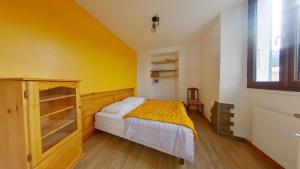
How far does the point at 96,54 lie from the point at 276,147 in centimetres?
321

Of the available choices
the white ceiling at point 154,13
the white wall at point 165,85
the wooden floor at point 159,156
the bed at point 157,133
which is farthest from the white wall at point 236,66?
the white wall at point 165,85

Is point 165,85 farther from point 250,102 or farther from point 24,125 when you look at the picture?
point 24,125

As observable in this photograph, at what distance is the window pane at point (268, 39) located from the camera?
1625 mm

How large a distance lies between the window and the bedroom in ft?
0.04

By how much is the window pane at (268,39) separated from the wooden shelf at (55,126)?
2.85 meters

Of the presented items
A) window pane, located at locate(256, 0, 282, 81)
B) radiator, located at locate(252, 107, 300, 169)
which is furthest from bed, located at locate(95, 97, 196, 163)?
window pane, located at locate(256, 0, 282, 81)

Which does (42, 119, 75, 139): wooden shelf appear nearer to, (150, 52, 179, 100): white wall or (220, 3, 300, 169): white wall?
(220, 3, 300, 169): white wall

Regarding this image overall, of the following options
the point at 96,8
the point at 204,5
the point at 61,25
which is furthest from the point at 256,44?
the point at 61,25

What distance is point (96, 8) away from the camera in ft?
7.03

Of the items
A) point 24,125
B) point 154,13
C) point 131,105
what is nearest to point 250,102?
point 131,105

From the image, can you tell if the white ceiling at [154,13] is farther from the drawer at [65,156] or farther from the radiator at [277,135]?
the drawer at [65,156]

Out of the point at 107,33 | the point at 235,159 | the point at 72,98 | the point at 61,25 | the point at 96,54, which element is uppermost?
the point at 107,33

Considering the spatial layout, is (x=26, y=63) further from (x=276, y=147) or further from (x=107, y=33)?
(x=276, y=147)

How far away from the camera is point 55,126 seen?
1.32 metres
